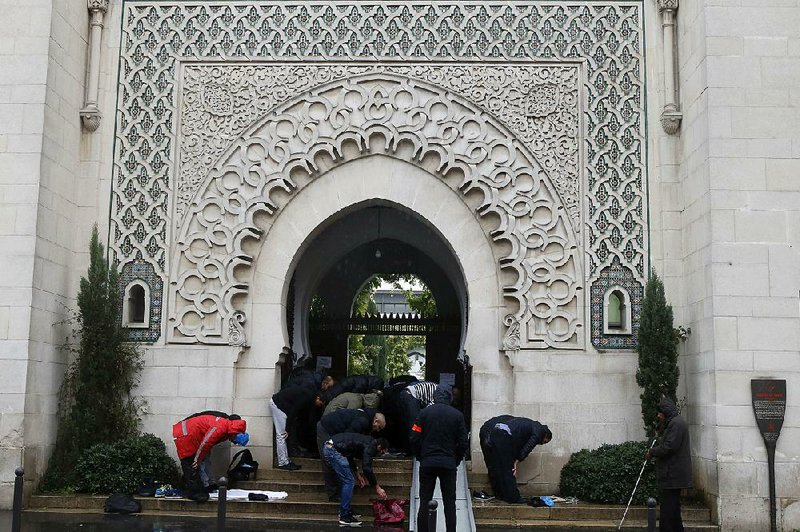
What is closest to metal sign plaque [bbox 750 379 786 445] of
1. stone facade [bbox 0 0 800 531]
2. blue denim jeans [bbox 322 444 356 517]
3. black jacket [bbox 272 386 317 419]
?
stone facade [bbox 0 0 800 531]

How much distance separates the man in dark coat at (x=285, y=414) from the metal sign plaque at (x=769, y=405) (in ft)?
17.1

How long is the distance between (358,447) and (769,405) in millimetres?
4426

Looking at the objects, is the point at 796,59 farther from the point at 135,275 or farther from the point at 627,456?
the point at 135,275

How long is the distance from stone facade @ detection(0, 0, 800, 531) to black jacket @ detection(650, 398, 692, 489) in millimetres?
1818

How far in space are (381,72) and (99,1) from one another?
3.75 metres

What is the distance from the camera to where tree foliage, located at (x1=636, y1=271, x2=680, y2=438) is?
1070 cm

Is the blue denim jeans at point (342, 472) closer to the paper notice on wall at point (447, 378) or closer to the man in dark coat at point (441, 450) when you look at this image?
the man in dark coat at point (441, 450)

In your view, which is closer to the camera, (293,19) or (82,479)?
(82,479)

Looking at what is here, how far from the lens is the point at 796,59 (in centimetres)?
1062

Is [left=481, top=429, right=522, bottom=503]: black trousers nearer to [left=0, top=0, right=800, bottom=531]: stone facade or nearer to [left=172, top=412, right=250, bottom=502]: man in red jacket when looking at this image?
[left=0, top=0, right=800, bottom=531]: stone facade

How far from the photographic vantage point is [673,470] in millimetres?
8719

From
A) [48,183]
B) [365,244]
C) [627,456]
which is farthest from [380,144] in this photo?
[365,244]

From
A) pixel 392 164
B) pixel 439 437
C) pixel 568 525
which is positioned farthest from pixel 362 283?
pixel 439 437

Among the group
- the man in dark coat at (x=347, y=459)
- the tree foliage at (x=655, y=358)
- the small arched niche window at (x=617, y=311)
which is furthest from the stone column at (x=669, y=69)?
the man in dark coat at (x=347, y=459)
